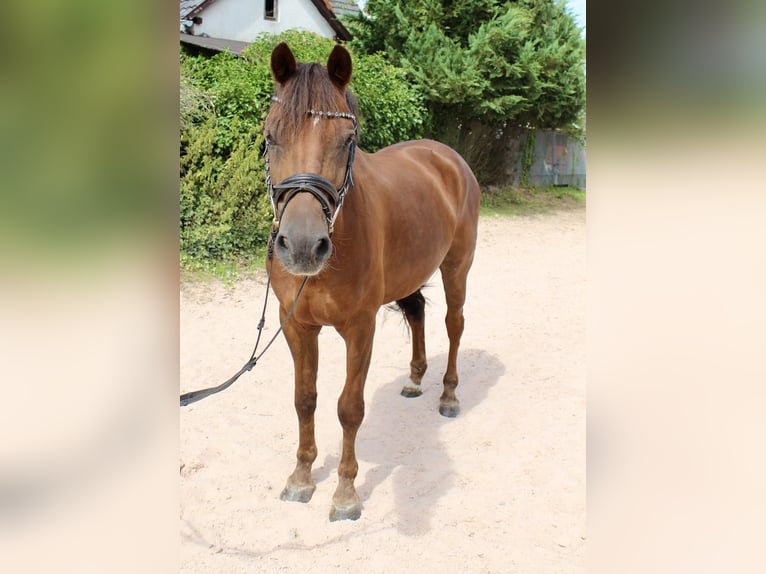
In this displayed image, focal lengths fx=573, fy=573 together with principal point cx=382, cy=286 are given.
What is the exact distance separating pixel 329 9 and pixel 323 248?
18740 millimetres

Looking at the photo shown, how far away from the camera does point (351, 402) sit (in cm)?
301

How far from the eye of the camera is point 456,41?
1395cm

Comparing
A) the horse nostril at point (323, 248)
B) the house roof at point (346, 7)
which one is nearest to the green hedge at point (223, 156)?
the horse nostril at point (323, 248)

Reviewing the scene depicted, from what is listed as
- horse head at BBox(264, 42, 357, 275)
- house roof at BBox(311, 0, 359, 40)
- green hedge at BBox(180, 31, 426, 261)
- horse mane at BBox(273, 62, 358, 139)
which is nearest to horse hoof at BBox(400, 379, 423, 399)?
horse head at BBox(264, 42, 357, 275)

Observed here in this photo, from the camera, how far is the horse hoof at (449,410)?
4293 mm

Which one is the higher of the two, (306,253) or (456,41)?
(456,41)

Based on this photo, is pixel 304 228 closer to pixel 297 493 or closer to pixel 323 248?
pixel 323 248

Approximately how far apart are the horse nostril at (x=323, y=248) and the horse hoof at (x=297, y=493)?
1.67 metres

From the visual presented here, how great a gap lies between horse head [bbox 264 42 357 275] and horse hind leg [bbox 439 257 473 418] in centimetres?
217

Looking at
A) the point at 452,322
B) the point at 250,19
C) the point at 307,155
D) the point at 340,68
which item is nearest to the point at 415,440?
the point at 452,322

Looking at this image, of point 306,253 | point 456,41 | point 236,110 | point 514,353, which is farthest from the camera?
point 456,41
